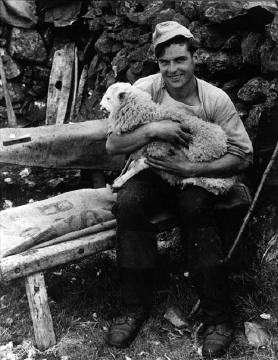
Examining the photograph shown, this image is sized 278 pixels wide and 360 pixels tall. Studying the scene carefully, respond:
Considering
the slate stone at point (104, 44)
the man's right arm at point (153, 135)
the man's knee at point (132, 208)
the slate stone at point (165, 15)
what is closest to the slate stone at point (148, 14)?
the slate stone at point (165, 15)

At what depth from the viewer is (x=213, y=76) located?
507 cm

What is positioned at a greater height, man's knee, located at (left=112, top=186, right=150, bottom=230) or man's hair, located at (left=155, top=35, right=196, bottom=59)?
man's hair, located at (left=155, top=35, right=196, bottom=59)

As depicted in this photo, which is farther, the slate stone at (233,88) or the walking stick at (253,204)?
the slate stone at (233,88)

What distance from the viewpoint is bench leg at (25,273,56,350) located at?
12.4 feet

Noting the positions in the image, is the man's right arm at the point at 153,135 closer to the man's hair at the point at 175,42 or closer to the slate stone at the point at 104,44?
the man's hair at the point at 175,42

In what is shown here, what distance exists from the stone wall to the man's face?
2.81ft

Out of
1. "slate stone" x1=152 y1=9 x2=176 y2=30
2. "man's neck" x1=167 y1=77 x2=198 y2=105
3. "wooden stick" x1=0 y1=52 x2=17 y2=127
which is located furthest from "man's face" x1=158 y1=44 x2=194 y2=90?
"wooden stick" x1=0 y1=52 x2=17 y2=127

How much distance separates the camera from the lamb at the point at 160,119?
3775 mm

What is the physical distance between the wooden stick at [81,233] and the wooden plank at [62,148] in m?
1.52

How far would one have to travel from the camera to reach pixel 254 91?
4.54 metres

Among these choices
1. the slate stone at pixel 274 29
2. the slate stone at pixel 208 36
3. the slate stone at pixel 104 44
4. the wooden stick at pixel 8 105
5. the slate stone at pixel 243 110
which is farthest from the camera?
the wooden stick at pixel 8 105

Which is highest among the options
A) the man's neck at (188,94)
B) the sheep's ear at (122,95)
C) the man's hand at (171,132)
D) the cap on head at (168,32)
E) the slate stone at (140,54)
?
the cap on head at (168,32)

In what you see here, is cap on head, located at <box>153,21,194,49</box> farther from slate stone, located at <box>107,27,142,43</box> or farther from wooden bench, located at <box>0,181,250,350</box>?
slate stone, located at <box>107,27,142,43</box>

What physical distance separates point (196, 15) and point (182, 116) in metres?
1.82
